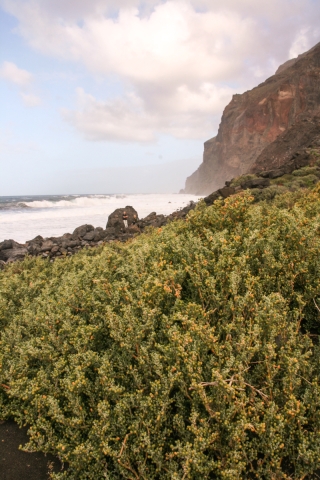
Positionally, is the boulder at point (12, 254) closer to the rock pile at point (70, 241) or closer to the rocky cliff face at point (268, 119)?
the rock pile at point (70, 241)

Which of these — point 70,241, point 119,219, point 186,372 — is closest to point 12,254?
point 70,241

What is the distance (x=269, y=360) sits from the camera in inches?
Result: 97.0

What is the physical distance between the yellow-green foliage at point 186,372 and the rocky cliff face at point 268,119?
27.1 meters

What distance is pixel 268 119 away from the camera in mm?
60188

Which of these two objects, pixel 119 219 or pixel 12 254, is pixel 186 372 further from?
pixel 119 219

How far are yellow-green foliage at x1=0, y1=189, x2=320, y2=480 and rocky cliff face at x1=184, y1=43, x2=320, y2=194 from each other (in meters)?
27.1

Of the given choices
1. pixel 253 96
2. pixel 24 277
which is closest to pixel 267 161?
pixel 24 277

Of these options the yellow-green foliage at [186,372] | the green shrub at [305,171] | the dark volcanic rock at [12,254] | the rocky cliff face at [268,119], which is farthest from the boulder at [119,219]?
the rocky cliff face at [268,119]

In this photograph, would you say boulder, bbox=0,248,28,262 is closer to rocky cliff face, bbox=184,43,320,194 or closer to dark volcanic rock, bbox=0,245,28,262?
dark volcanic rock, bbox=0,245,28,262

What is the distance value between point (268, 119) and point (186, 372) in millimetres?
66096

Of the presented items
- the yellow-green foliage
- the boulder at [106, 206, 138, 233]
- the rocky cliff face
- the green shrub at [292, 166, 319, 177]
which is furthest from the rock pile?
the rocky cliff face

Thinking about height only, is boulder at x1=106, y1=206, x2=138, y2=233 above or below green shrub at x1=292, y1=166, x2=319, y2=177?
below

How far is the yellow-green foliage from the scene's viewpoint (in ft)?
7.29

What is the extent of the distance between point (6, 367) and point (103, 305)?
125cm
